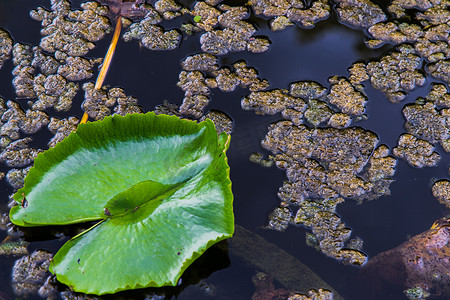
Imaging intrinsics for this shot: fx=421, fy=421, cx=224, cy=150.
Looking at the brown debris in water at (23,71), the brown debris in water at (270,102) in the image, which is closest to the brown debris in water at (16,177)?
the brown debris in water at (23,71)

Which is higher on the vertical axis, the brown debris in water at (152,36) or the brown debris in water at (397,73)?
the brown debris in water at (152,36)

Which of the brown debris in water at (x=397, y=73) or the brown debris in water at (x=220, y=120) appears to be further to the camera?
the brown debris in water at (x=397, y=73)

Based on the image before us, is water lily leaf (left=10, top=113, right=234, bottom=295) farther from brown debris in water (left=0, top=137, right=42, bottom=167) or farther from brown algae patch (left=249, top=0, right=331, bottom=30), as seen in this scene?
brown algae patch (left=249, top=0, right=331, bottom=30)

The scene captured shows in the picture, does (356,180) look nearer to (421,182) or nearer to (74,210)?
(421,182)

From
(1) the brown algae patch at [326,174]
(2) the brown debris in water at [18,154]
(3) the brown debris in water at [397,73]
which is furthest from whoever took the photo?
(3) the brown debris in water at [397,73]

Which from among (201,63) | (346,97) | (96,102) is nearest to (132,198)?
(96,102)

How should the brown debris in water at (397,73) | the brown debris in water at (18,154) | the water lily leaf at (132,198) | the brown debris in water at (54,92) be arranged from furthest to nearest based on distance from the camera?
the brown debris in water at (397,73) → the brown debris in water at (54,92) → the brown debris in water at (18,154) → the water lily leaf at (132,198)

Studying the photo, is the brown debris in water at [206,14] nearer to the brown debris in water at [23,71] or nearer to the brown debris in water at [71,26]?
the brown debris in water at [71,26]

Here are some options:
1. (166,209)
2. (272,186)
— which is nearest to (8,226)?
(166,209)
